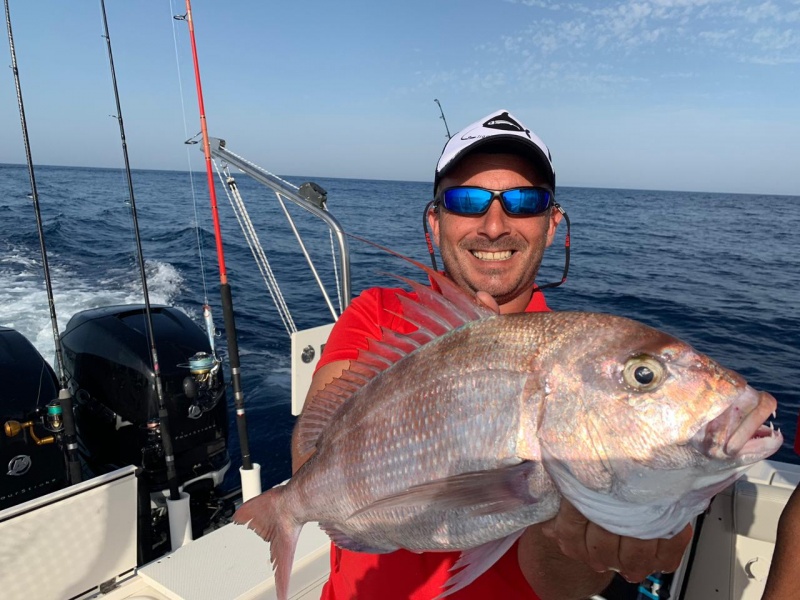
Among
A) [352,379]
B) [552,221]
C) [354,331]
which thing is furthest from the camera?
[552,221]

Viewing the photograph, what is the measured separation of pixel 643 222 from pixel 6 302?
129ft

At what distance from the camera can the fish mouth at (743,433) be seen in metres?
1.09

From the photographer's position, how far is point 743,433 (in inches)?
43.6

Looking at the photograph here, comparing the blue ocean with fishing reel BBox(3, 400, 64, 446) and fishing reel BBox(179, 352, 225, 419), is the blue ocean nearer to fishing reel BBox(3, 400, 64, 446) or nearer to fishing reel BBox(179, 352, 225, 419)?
fishing reel BBox(179, 352, 225, 419)

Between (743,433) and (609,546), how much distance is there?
0.49m

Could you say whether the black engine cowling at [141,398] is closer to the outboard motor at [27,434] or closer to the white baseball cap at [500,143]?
the outboard motor at [27,434]

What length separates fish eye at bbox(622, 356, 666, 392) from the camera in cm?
125

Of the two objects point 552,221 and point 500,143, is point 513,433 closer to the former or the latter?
point 500,143

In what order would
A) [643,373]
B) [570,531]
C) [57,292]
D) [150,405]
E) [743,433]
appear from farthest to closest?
[57,292], [150,405], [570,531], [643,373], [743,433]

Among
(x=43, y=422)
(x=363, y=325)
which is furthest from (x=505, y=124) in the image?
(x=43, y=422)

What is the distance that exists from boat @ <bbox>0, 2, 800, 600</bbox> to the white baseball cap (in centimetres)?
177

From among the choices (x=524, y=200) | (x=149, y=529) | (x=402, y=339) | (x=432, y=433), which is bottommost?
(x=149, y=529)

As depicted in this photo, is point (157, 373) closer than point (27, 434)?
No

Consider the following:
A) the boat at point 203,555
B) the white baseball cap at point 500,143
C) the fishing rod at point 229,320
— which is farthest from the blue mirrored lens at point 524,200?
the fishing rod at point 229,320
